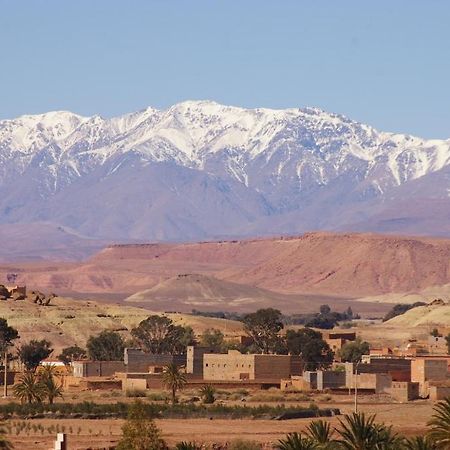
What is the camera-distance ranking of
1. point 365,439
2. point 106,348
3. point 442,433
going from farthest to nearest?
point 106,348
point 365,439
point 442,433

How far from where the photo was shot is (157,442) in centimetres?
5288

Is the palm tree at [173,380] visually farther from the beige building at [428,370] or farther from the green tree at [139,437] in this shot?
the green tree at [139,437]

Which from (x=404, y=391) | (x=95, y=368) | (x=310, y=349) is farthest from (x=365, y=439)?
(x=310, y=349)

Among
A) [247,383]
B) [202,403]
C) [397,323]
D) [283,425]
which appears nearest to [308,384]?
[247,383]

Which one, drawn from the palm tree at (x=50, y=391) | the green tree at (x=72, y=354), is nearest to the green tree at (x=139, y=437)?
the palm tree at (x=50, y=391)

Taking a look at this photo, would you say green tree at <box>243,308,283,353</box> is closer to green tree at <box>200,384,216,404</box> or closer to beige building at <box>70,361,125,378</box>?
beige building at <box>70,361,125,378</box>

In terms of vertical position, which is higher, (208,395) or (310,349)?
(310,349)

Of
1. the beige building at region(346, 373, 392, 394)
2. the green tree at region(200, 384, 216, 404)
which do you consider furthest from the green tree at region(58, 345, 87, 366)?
the green tree at region(200, 384, 216, 404)

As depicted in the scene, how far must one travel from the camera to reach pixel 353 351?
120438mm

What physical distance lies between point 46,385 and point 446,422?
36.9 meters

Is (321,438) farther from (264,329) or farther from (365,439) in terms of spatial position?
(264,329)

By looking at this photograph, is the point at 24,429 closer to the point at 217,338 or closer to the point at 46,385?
the point at 46,385

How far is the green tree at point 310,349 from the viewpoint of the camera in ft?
379

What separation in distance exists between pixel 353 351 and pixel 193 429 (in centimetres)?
5274
